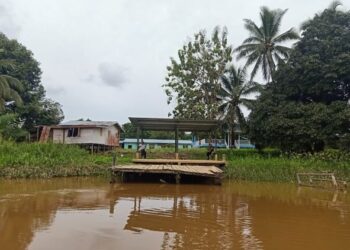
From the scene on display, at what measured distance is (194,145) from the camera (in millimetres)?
52719

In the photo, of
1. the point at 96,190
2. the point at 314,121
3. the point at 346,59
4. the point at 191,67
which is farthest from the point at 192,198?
the point at 191,67

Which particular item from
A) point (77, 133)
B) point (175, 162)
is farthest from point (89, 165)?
point (77, 133)

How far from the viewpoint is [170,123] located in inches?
879

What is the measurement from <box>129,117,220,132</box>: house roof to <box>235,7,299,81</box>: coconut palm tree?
9602 mm

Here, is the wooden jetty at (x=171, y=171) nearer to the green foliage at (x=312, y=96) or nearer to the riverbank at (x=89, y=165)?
the riverbank at (x=89, y=165)

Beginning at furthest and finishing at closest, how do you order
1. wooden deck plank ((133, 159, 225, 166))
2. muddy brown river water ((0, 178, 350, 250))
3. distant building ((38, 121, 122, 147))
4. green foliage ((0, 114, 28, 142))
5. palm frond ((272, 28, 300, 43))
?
distant building ((38, 121, 122, 147)) < palm frond ((272, 28, 300, 43)) < green foliage ((0, 114, 28, 142)) < wooden deck plank ((133, 159, 225, 166)) < muddy brown river water ((0, 178, 350, 250))

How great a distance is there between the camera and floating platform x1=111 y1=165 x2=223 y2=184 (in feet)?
57.6

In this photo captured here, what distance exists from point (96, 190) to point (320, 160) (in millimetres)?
12615

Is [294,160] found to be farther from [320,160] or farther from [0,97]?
[0,97]

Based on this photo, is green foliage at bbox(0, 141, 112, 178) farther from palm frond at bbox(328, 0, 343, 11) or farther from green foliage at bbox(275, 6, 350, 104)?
palm frond at bbox(328, 0, 343, 11)

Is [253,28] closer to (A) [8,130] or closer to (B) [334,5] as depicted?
(B) [334,5]

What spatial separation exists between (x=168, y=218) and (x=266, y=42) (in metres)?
24.5

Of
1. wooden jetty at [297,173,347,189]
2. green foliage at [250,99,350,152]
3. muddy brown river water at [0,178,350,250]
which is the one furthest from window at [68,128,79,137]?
wooden jetty at [297,173,347,189]

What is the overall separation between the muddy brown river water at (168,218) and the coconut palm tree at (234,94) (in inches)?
695
